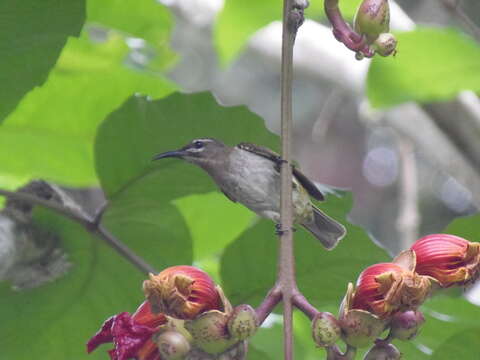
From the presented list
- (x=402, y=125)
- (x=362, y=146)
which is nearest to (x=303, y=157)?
(x=362, y=146)

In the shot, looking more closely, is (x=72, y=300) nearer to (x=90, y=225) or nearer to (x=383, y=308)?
(x=90, y=225)

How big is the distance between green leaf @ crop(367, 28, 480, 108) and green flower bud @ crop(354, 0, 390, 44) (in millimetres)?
1105

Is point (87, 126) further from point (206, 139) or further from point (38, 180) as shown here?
A: point (206, 139)

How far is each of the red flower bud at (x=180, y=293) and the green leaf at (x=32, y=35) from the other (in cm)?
72

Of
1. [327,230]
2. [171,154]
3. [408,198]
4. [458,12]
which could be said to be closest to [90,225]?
[171,154]

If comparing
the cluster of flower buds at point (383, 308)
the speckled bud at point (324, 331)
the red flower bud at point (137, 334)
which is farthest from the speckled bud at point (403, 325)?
the red flower bud at point (137, 334)

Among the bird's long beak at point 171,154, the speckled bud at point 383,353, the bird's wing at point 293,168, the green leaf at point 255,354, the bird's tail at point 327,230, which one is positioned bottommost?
the green leaf at point 255,354

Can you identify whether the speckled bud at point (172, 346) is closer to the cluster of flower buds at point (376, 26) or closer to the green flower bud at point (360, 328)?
the green flower bud at point (360, 328)

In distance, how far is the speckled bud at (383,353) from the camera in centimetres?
133

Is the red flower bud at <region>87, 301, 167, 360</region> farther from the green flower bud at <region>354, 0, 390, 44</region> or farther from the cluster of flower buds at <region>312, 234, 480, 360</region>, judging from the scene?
the green flower bud at <region>354, 0, 390, 44</region>

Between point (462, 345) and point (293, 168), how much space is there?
0.51 meters

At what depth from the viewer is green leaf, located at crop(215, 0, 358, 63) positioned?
8.73 feet

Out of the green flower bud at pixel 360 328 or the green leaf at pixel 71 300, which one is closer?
the green flower bud at pixel 360 328

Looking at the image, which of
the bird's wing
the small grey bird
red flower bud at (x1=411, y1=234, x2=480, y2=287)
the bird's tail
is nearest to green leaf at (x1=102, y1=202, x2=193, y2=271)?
the small grey bird
